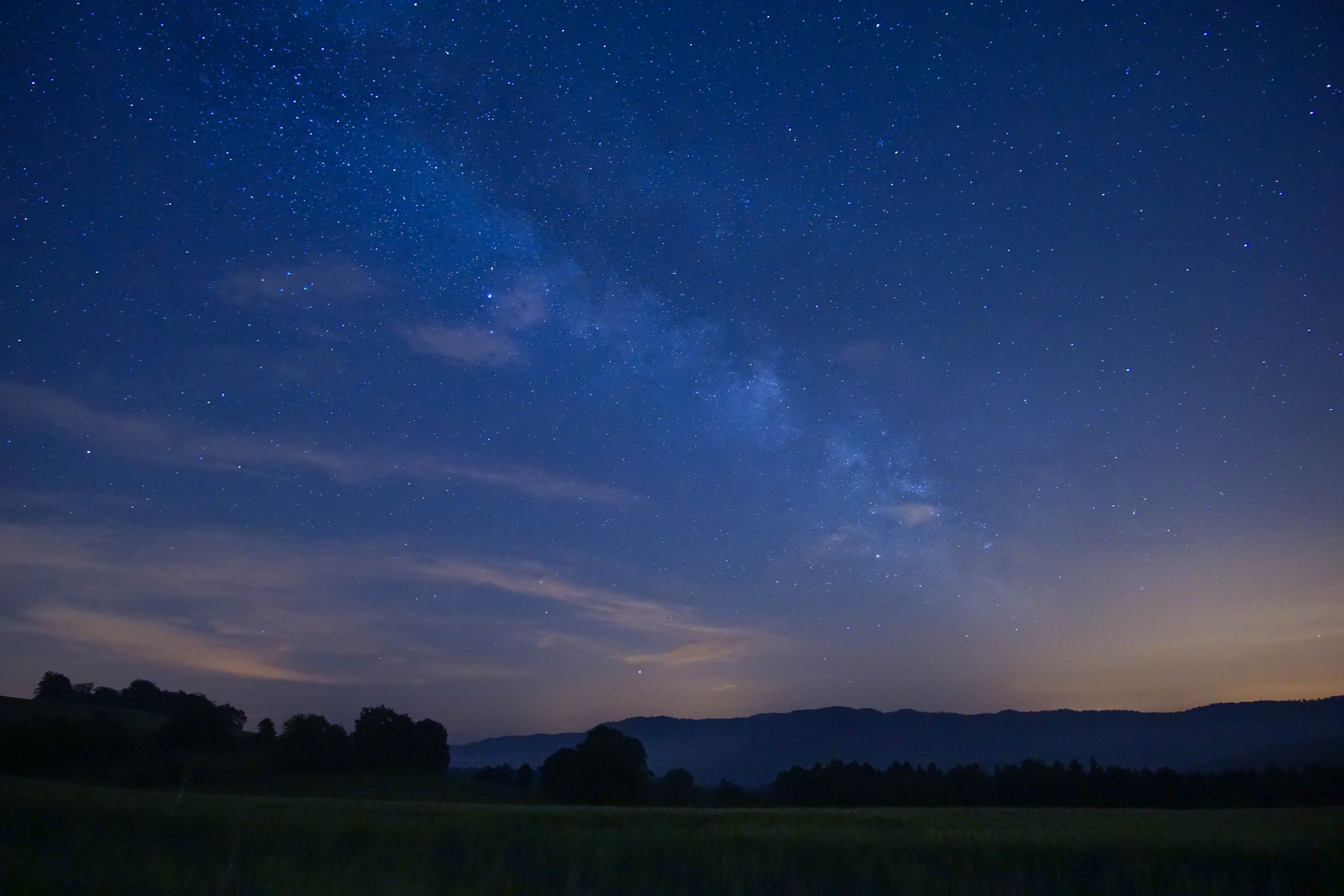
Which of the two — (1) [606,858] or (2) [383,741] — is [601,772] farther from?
(1) [606,858]

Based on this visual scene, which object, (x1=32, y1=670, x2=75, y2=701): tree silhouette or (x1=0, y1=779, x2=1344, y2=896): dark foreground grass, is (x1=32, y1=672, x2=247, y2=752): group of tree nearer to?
(x1=32, y1=670, x2=75, y2=701): tree silhouette

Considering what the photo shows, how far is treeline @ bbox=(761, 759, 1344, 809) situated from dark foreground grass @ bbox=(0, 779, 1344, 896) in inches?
1482

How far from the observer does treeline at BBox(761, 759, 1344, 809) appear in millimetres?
44625

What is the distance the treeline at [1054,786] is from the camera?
44625 mm

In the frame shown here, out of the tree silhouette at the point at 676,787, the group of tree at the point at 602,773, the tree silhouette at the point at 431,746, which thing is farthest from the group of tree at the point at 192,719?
the tree silhouette at the point at 676,787

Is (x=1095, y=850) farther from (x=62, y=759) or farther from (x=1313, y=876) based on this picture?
(x=62, y=759)

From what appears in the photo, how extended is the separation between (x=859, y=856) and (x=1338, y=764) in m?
51.9

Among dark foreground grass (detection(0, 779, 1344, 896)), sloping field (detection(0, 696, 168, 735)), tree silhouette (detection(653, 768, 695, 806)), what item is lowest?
tree silhouette (detection(653, 768, 695, 806))

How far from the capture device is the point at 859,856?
1166 cm

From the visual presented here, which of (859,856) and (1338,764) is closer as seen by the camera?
(859,856)

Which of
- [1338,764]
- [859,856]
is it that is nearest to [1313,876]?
[859,856]

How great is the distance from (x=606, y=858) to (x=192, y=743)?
231 feet

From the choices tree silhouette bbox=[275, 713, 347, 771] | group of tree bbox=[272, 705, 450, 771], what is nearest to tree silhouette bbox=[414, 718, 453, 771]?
group of tree bbox=[272, 705, 450, 771]

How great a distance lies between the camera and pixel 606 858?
1144 cm
